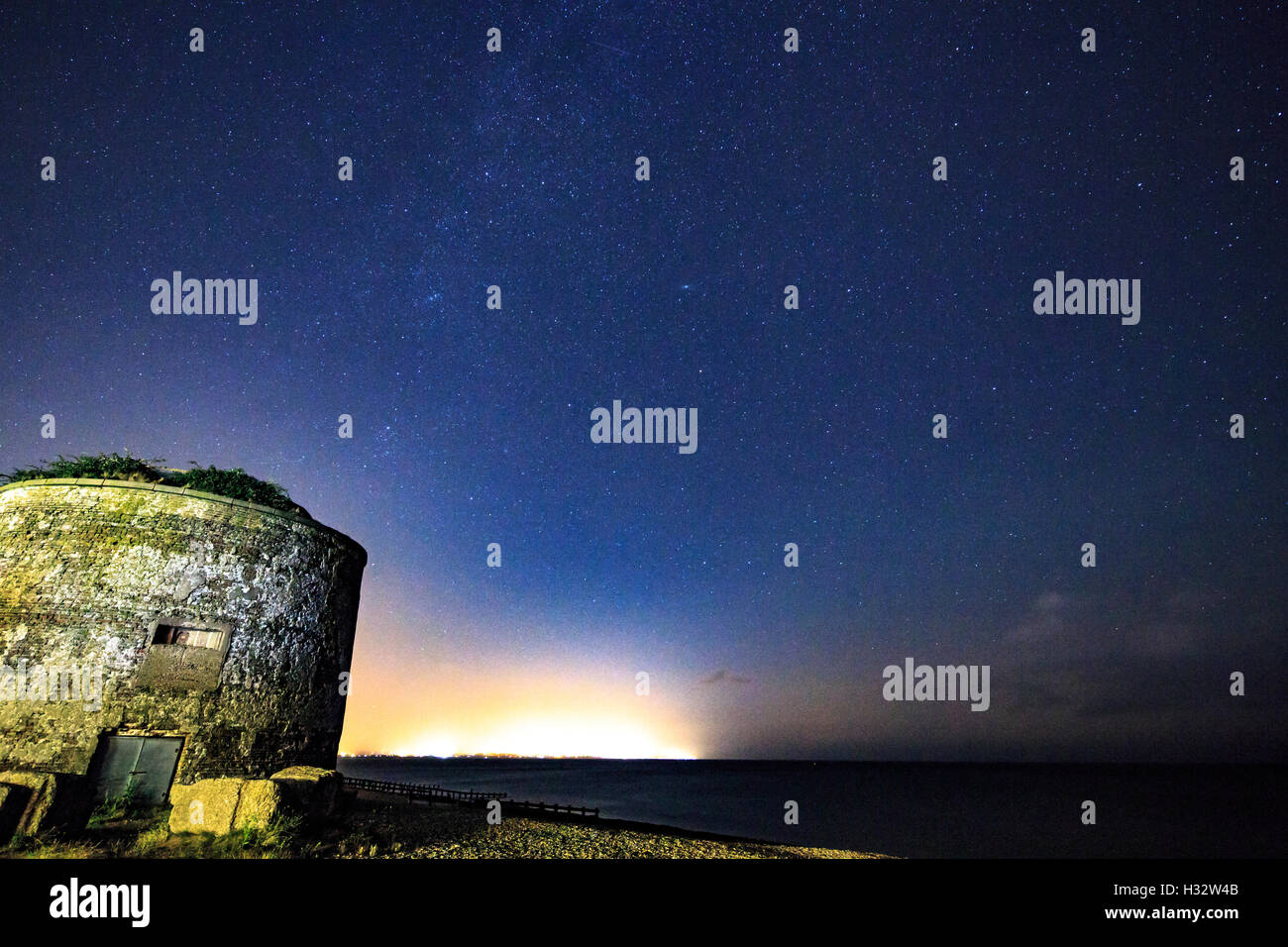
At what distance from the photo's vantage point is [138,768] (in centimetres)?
1241

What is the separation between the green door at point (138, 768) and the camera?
1213cm

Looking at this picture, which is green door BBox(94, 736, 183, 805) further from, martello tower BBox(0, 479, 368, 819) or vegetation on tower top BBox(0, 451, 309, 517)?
vegetation on tower top BBox(0, 451, 309, 517)

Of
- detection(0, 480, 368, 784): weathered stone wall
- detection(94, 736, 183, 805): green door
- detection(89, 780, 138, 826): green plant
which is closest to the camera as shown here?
detection(89, 780, 138, 826): green plant

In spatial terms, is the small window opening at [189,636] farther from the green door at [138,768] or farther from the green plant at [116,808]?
the green plant at [116,808]

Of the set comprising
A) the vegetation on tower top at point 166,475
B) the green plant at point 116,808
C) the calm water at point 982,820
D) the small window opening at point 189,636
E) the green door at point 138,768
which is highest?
the vegetation on tower top at point 166,475

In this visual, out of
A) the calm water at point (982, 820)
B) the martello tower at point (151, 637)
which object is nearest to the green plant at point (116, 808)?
the martello tower at point (151, 637)

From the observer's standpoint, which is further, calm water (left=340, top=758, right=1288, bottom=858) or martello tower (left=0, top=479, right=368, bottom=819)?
calm water (left=340, top=758, right=1288, bottom=858)

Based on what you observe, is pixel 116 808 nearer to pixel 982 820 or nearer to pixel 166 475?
pixel 166 475

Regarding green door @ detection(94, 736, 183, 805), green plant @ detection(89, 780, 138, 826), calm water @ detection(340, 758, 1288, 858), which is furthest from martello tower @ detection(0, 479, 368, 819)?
calm water @ detection(340, 758, 1288, 858)

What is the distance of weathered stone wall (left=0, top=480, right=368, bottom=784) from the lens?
40.1ft

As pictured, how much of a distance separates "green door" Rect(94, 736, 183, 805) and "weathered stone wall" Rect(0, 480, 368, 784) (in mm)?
264

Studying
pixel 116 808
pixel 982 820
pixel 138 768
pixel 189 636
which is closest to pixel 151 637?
pixel 189 636

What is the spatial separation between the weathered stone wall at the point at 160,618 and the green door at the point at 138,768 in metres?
0.26
